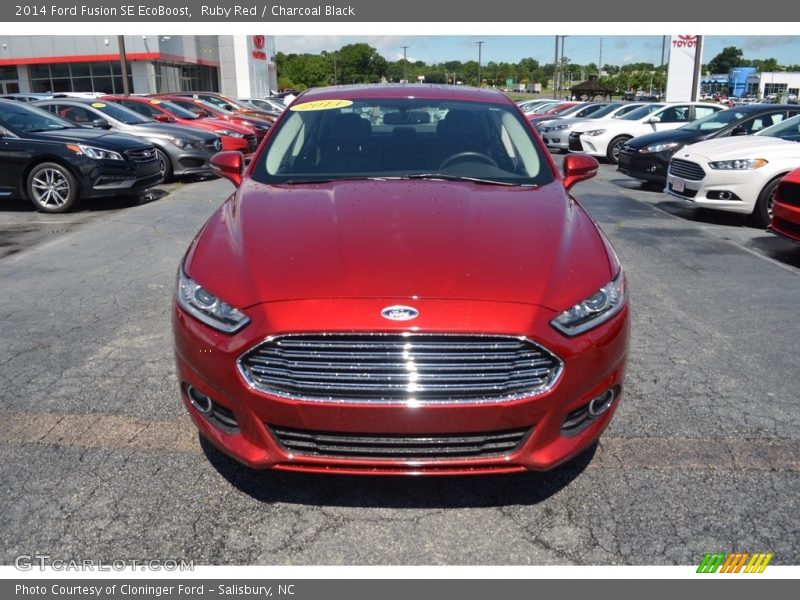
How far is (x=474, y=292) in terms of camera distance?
8.91 ft

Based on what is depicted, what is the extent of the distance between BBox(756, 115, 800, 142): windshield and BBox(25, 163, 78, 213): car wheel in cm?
932

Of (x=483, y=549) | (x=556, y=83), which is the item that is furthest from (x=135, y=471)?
(x=556, y=83)

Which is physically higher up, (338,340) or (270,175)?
(270,175)

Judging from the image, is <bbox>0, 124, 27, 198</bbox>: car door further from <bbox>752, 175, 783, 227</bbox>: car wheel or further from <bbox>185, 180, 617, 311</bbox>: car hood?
<bbox>752, 175, 783, 227</bbox>: car wheel

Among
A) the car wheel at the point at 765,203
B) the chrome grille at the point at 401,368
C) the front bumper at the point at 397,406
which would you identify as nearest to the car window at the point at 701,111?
the car wheel at the point at 765,203

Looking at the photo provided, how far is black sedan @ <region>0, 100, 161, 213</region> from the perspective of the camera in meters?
9.71

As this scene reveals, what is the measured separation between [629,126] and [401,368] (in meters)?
16.3

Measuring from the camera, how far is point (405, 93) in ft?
15.3

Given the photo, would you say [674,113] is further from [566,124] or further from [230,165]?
[230,165]

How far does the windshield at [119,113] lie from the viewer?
13.3 metres

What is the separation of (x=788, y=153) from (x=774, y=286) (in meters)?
3.34

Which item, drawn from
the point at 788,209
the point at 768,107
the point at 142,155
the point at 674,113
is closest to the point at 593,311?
the point at 788,209

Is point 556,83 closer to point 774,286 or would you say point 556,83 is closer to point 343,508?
point 774,286
